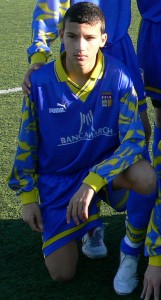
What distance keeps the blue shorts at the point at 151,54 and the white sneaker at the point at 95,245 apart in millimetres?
737

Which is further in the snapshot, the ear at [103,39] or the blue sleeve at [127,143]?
the ear at [103,39]

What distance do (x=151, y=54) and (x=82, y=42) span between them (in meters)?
0.47

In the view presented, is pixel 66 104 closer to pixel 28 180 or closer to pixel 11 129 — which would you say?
pixel 28 180

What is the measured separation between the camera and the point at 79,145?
3201 mm

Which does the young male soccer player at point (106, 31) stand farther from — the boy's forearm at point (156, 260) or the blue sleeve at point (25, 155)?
the boy's forearm at point (156, 260)

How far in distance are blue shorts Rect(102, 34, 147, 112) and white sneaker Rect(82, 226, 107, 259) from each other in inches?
25.4

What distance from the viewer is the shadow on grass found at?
303cm

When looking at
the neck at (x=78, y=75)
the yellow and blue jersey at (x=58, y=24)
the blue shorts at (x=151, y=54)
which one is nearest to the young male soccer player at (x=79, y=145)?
the neck at (x=78, y=75)

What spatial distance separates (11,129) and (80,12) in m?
2.15

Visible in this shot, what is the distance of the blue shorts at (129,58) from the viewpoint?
3.30 metres

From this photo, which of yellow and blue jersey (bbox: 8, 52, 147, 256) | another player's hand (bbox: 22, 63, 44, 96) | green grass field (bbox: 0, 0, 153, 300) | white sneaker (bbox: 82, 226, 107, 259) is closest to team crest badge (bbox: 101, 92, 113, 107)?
yellow and blue jersey (bbox: 8, 52, 147, 256)

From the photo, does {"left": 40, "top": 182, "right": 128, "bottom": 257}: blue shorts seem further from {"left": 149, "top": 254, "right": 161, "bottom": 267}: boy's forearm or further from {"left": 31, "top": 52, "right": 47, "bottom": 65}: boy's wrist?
{"left": 31, "top": 52, "right": 47, "bottom": 65}: boy's wrist

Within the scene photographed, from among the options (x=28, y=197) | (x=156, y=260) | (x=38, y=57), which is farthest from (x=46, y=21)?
(x=156, y=260)

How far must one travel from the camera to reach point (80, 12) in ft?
9.75
